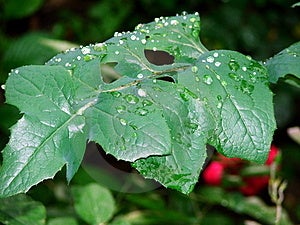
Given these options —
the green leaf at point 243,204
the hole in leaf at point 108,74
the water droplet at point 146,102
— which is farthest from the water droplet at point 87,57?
the hole in leaf at point 108,74

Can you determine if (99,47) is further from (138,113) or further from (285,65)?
(285,65)

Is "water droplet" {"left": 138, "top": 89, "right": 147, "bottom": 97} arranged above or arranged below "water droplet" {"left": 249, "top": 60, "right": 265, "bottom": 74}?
above

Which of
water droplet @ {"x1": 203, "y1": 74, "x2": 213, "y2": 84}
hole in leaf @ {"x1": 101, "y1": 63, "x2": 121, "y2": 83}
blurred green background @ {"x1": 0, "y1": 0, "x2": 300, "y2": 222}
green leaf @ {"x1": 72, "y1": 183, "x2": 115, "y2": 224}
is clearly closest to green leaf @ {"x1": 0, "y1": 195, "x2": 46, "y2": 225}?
green leaf @ {"x1": 72, "y1": 183, "x2": 115, "y2": 224}

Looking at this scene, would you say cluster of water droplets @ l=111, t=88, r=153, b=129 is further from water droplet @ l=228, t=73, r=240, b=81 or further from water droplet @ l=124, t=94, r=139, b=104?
water droplet @ l=228, t=73, r=240, b=81

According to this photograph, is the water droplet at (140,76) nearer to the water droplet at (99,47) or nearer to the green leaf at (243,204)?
the water droplet at (99,47)

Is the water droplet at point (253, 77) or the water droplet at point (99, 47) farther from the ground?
the water droplet at point (99, 47)

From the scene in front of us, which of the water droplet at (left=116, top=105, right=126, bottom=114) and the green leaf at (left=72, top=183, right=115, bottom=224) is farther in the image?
the green leaf at (left=72, top=183, right=115, bottom=224)

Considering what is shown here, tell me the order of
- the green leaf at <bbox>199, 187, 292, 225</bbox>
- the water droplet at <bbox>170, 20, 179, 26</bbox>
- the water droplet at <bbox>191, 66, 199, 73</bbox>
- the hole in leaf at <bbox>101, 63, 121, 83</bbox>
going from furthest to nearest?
the hole in leaf at <bbox>101, 63, 121, 83</bbox>
the green leaf at <bbox>199, 187, 292, 225</bbox>
the water droplet at <bbox>170, 20, 179, 26</bbox>
the water droplet at <bbox>191, 66, 199, 73</bbox>

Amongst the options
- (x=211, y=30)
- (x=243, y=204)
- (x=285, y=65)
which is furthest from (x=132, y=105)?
(x=211, y=30)
